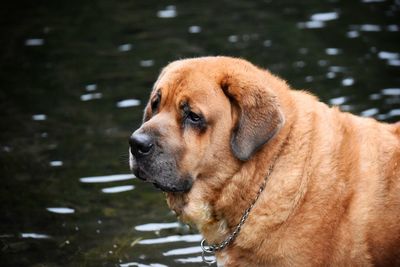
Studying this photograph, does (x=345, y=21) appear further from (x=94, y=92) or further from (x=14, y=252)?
(x=14, y=252)

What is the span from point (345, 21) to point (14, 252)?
29.4ft

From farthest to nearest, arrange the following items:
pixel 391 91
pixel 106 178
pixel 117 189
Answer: pixel 391 91 → pixel 106 178 → pixel 117 189

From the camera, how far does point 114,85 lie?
1121cm

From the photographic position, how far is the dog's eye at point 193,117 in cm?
517

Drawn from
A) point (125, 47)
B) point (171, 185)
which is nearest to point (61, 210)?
point (171, 185)

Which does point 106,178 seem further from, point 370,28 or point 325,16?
point 325,16

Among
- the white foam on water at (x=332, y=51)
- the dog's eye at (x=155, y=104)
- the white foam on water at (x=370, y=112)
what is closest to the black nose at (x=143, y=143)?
the dog's eye at (x=155, y=104)

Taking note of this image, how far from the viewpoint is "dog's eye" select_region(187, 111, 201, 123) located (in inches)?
204

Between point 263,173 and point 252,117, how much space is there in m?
0.44

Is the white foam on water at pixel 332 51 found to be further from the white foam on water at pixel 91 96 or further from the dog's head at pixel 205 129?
the dog's head at pixel 205 129

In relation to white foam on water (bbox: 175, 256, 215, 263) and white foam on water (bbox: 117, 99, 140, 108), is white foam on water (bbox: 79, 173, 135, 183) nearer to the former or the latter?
white foam on water (bbox: 175, 256, 215, 263)

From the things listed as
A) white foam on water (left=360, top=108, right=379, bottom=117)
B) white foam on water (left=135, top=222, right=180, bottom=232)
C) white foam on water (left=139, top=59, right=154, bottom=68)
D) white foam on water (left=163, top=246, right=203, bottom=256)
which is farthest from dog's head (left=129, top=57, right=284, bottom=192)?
white foam on water (left=139, top=59, right=154, bottom=68)

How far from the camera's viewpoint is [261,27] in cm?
1359

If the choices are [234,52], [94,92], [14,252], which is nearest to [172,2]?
[234,52]
